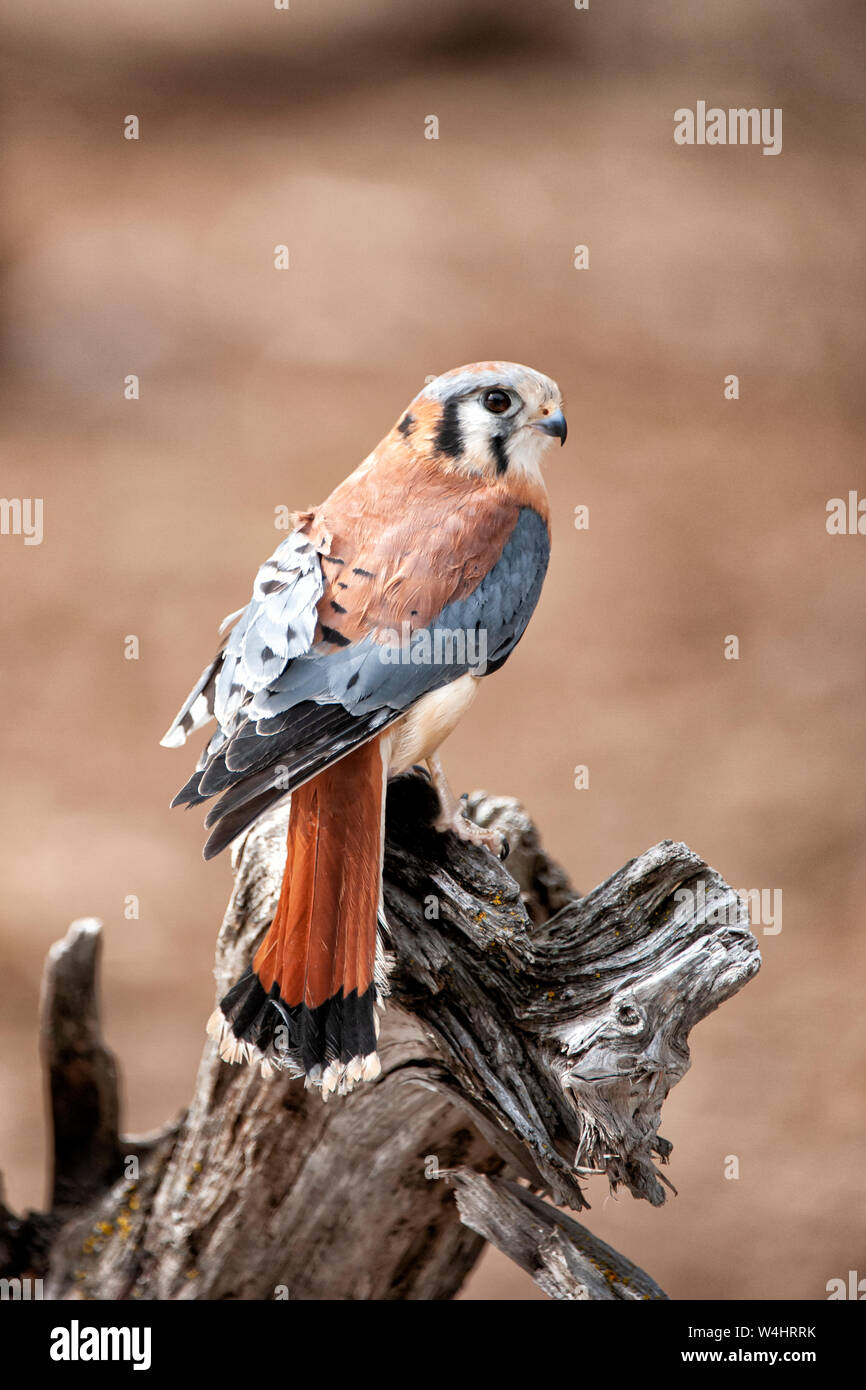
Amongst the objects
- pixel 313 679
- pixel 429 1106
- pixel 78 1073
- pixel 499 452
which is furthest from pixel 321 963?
pixel 78 1073

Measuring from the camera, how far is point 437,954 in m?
2.37

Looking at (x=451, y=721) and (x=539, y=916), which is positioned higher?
(x=451, y=721)

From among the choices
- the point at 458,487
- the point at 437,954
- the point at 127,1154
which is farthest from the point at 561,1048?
the point at 127,1154

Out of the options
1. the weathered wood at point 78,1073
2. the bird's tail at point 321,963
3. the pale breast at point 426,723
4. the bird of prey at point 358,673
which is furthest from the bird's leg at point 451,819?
the weathered wood at point 78,1073

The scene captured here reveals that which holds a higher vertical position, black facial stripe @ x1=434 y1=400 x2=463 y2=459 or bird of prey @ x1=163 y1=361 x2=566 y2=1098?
A: black facial stripe @ x1=434 y1=400 x2=463 y2=459

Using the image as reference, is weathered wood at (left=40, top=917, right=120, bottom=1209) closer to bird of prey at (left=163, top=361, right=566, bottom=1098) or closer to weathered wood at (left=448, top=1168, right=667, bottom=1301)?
bird of prey at (left=163, top=361, right=566, bottom=1098)

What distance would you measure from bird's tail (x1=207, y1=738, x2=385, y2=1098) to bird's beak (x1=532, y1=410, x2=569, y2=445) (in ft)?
2.80

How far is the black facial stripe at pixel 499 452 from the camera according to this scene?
249 centimetres

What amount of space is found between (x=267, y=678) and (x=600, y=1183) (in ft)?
8.98

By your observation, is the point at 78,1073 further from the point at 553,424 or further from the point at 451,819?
the point at 553,424

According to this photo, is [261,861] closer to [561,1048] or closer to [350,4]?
[561,1048]

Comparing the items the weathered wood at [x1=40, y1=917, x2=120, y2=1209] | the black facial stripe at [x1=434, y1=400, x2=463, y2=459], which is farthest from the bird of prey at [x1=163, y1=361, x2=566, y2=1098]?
the weathered wood at [x1=40, y1=917, x2=120, y2=1209]

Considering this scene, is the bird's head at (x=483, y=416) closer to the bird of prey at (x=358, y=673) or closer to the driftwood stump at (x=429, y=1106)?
the bird of prey at (x=358, y=673)

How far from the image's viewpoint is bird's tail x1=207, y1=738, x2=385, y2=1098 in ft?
6.84
